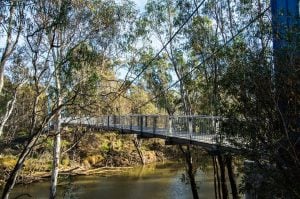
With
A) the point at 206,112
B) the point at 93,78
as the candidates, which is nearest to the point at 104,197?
the point at 206,112

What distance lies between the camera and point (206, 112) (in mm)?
12078

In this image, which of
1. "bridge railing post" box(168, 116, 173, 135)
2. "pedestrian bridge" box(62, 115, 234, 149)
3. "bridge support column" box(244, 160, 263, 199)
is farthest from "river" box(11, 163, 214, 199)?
"bridge support column" box(244, 160, 263, 199)

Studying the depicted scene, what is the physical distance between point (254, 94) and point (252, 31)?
1.23 metres

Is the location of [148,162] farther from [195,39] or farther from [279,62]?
[279,62]

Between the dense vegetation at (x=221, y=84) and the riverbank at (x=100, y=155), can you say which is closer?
the dense vegetation at (x=221, y=84)

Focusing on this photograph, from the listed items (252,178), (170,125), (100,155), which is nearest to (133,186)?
(100,155)

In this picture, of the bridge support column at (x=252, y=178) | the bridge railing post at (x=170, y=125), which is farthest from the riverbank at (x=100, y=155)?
the bridge support column at (x=252, y=178)

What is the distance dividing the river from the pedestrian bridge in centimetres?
196

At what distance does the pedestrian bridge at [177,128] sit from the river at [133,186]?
1959 millimetres

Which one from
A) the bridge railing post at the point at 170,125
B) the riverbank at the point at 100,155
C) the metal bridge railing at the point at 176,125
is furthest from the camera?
the riverbank at the point at 100,155

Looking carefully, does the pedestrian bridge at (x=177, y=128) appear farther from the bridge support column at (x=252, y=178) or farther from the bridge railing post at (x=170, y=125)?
the bridge support column at (x=252, y=178)

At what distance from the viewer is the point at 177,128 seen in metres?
9.33

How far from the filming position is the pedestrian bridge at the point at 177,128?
6.93 meters


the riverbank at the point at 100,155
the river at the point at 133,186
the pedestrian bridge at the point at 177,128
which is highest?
the pedestrian bridge at the point at 177,128
